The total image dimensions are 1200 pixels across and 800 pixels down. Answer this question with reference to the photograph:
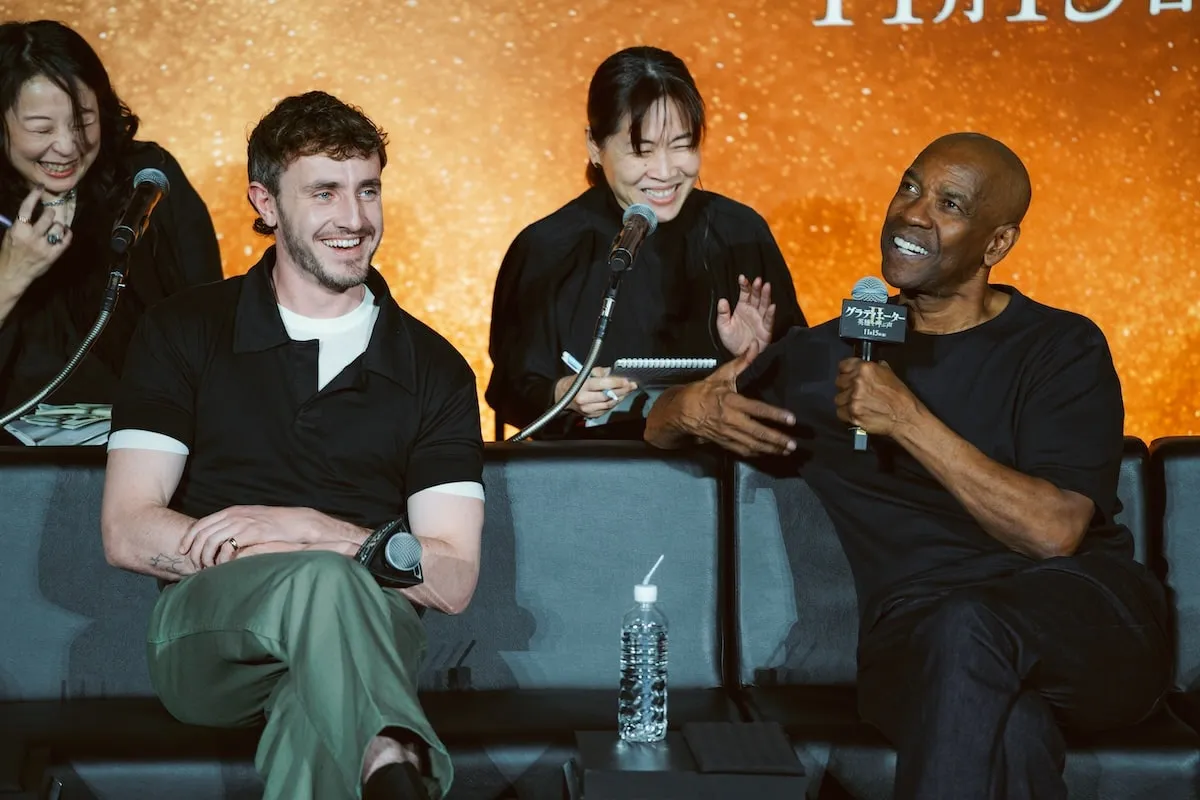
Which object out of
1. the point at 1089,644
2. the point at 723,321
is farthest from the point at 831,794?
the point at 723,321

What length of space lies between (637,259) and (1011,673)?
164cm

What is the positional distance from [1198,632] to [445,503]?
1369 millimetres

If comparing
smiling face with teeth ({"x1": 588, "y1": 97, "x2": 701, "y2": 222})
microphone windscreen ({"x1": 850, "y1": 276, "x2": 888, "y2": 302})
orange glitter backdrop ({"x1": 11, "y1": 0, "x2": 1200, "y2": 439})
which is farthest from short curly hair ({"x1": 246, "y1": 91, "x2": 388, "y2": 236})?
orange glitter backdrop ({"x1": 11, "y1": 0, "x2": 1200, "y2": 439})

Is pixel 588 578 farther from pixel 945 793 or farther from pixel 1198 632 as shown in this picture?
pixel 1198 632

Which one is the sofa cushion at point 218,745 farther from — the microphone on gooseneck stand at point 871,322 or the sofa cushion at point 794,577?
the microphone on gooseneck stand at point 871,322

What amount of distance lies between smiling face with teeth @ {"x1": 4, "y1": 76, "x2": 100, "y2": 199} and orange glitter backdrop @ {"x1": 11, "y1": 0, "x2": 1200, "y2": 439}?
686 millimetres

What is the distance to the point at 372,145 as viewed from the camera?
266cm

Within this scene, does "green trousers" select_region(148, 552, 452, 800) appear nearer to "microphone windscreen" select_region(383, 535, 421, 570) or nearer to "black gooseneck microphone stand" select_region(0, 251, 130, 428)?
"microphone windscreen" select_region(383, 535, 421, 570)

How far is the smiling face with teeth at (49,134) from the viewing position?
3449mm

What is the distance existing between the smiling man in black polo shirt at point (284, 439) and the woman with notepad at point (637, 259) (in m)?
0.81

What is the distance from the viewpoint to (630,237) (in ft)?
8.96

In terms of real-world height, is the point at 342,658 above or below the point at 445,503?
below

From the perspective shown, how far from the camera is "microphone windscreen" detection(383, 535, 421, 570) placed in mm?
2311

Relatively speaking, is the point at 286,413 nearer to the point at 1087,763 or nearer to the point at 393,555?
the point at 393,555
